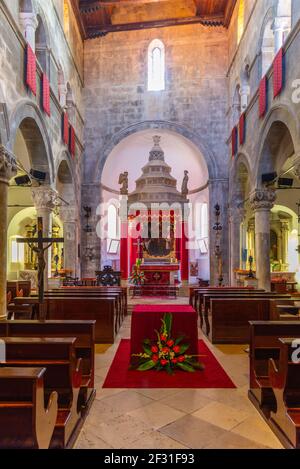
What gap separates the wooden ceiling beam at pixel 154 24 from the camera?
14.2 metres

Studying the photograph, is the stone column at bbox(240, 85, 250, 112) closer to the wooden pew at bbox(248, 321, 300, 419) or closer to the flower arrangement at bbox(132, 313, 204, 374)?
the flower arrangement at bbox(132, 313, 204, 374)

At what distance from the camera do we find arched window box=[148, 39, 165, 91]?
14703mm

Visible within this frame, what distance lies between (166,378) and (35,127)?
6.98m

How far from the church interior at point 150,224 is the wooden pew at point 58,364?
0.05 ft

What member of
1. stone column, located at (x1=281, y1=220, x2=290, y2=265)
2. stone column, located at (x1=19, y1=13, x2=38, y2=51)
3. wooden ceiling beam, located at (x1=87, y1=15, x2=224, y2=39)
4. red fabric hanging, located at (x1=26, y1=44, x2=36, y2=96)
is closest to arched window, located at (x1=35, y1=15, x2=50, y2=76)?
stone column, located at (x1=19, y1=13, x2=38, y2=51)

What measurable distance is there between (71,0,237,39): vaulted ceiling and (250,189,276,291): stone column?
821 centimetres

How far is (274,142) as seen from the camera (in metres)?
9.35

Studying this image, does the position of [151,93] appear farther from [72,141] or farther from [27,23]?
[27,23]

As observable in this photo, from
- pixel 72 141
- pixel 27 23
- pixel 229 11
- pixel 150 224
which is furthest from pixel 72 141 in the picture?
pixel 229 11

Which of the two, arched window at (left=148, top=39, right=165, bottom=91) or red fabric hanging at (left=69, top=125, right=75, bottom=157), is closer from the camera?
red fabric hanging at (left=69, top=125, right=75, bottom=157)

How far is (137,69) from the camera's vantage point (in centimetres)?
1466

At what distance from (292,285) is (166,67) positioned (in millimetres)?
10601

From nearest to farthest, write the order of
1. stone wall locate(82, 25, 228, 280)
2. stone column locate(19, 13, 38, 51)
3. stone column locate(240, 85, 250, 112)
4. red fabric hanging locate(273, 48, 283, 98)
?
red fabric hanging locate(273, 48, 283, 98), stone column locate(19, 13, 38, 51), stone column locate(240, 85, 250, 112), stone wall locate(82, 25, 228, 280)

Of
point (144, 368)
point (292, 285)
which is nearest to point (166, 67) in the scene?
point (292, 285)
